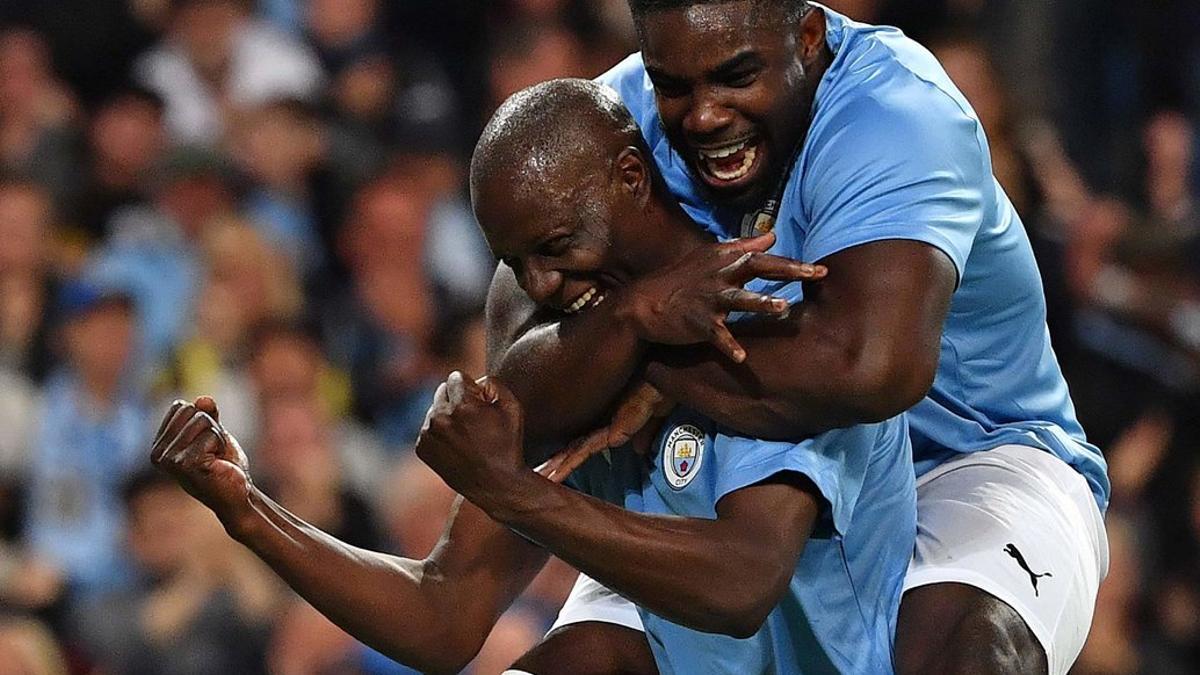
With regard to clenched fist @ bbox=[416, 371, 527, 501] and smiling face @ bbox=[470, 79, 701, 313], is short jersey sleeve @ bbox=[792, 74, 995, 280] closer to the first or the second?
smiling face @ bbox=[470, 79, 701, 313]

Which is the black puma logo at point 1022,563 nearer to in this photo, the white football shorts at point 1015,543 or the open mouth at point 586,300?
the white football shorts at point 1015,543

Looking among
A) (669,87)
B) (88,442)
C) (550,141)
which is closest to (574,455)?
(550,141)

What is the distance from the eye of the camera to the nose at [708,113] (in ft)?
10.3

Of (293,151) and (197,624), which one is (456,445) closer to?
(197,624)

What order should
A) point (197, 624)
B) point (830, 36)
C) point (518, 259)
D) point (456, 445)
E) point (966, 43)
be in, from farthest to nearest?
point (966, 43)
point (197, 624)
point (830, 36)
point (518, 259)
point (456, 445)

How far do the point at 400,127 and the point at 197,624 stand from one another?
227 cm

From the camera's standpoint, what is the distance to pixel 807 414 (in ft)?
9.79

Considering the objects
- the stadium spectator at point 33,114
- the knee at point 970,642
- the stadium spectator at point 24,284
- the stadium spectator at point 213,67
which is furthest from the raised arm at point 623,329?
the stadium spectator at point 213,67

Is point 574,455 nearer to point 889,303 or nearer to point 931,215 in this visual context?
point 889,303

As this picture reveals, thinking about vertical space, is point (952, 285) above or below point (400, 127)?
above

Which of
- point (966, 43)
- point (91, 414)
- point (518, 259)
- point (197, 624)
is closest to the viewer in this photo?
point (518, 259)

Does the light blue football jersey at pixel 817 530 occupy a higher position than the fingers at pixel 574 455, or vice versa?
the fingers at pixel 574 455

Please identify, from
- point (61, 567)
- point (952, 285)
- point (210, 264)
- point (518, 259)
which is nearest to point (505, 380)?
point (518, 259)

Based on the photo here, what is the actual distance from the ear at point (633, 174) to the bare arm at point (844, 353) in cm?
26
